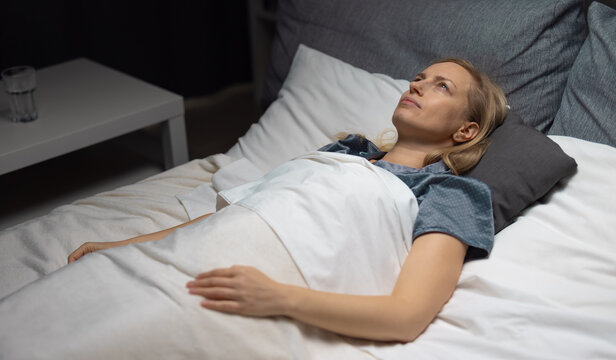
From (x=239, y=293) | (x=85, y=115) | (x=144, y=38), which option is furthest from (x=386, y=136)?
(x=144, y=38)

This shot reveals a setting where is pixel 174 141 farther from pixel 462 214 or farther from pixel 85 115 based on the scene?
pixel 462 214

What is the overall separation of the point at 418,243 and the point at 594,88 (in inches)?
23.2

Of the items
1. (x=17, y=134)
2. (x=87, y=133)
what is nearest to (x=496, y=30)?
(x=87, y=133)

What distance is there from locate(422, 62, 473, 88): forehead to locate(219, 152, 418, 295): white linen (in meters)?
0.28

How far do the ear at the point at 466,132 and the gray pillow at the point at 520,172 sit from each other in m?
0.07

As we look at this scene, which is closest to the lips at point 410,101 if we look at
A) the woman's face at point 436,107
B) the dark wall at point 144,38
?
the woman's face at point 436,107

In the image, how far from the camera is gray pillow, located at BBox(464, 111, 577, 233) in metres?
1.29

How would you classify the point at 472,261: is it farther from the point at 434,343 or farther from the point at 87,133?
the point at 87,133

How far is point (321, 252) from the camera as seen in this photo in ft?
3.68

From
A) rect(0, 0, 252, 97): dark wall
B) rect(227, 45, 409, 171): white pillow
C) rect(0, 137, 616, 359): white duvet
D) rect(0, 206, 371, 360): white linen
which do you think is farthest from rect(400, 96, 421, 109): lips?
rect(0, 0, 252, 97): dark wall

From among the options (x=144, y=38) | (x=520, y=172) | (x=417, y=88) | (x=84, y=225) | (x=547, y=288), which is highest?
(x=417, y=88)

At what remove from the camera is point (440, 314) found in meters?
1.18

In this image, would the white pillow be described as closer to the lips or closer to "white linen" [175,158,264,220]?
"white linen" [175,158,264,220]

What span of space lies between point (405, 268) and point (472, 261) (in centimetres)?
18
